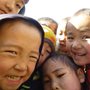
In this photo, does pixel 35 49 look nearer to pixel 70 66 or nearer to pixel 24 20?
pixel 24 20

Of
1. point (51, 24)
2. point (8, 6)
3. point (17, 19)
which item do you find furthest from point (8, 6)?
point (51, 24)

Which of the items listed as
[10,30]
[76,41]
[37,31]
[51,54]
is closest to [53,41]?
[51,54]

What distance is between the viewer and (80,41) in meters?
1.99

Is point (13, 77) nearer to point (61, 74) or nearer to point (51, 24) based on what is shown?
point (61, 74)

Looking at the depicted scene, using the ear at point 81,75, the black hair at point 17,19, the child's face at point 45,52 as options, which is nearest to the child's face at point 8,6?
the black hair at point 17,19

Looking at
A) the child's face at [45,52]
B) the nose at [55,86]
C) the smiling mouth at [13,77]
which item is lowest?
the nose at [55,86]

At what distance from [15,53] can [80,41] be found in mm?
777

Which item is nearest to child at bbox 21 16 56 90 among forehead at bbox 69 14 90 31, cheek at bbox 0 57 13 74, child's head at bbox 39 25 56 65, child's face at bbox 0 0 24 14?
child's head at bbox 39 25 56 65

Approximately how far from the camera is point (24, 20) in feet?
4.83

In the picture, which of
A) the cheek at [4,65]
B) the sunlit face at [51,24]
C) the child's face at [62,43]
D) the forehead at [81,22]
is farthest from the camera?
the sunlit face at [51,24]

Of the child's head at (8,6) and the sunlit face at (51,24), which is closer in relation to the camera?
the child's head at (8,6)

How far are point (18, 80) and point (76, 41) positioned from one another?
739mm

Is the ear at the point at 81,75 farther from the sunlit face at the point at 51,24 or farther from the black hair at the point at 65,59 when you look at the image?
the sunlit face at the point at 51,24

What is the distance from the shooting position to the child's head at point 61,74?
1.93 metres
